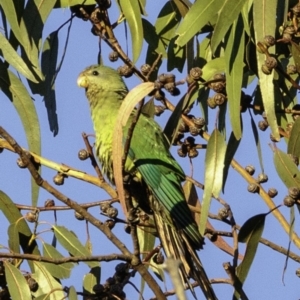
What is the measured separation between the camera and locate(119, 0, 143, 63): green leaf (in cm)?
259

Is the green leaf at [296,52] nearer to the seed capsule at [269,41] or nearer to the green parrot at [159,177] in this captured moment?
the seed capsule at [269,41]

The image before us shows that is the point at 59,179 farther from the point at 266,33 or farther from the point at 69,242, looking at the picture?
the point at 266,33

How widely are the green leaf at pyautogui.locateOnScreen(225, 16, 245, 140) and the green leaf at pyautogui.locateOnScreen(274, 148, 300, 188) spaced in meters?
0.15

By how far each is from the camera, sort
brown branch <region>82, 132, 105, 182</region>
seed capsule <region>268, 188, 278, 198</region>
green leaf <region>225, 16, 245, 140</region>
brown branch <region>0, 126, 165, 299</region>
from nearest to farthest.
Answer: brown branch <region>0, 126, 165, 299</region>
brown branch <region>82, 132, 105, 182</region>
green leaf <region>225, 16, 245, 140</region>
seed capsule <region>268, 188, 278, 198</region>

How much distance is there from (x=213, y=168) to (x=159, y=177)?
1.77ft

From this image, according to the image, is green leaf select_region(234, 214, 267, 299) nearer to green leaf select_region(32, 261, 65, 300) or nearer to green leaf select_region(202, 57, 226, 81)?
green leaf select_region(202, 57, 226, 81)

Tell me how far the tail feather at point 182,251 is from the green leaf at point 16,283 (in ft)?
1.62

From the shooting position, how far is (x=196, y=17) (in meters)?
2.38

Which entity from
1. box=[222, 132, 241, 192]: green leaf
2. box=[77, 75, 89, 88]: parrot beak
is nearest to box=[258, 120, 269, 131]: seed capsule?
box=[222, 132, 241, 192]: green leaf

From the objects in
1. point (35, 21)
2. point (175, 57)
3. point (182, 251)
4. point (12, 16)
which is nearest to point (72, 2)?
point (35, 21)

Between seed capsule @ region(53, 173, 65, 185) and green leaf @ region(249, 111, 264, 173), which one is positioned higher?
green leaf @ region(249, 111, 264, 173)

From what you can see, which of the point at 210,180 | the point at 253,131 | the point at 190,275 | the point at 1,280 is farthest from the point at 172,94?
the point at 1,280

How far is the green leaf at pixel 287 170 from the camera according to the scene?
2391 mm

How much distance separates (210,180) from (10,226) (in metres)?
0.73
